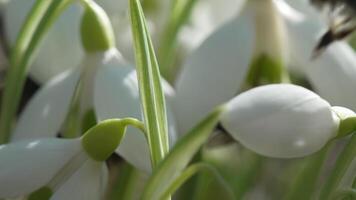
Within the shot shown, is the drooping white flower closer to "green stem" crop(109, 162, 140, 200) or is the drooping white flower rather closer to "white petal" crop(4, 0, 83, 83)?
"white petal" crop(4, 0, 83, 83)

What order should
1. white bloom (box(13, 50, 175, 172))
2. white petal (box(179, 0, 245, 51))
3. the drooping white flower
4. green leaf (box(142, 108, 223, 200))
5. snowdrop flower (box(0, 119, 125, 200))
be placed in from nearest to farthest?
green leaf (box(142, 108, 223, 200)) → snowdrop flower (box(0, 119, 125, 200)) → white bloom (box(13, 50, 175, 172)) → the drooping white flower → white petal (box(179, 0, 245, 51))

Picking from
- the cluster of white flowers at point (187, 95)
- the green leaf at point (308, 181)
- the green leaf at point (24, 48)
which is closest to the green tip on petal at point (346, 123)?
the cluster of white flowers at point (187, 95)

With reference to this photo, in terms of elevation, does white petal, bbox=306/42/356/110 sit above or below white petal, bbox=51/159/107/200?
below

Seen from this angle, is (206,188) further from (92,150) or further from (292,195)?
(292,195)

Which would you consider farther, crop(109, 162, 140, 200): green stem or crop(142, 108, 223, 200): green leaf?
crop(109, 162, 140, 200): green stem

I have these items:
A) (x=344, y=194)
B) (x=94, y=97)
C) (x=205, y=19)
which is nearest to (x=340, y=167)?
(x=344, y=194)

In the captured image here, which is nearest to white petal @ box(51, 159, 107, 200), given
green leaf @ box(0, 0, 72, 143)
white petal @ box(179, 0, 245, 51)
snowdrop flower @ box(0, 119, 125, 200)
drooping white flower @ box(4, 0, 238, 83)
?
snowdrop flower @ box(0, 119, 125, 200)

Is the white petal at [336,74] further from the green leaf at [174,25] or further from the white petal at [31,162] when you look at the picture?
the white petal at [31,162]
